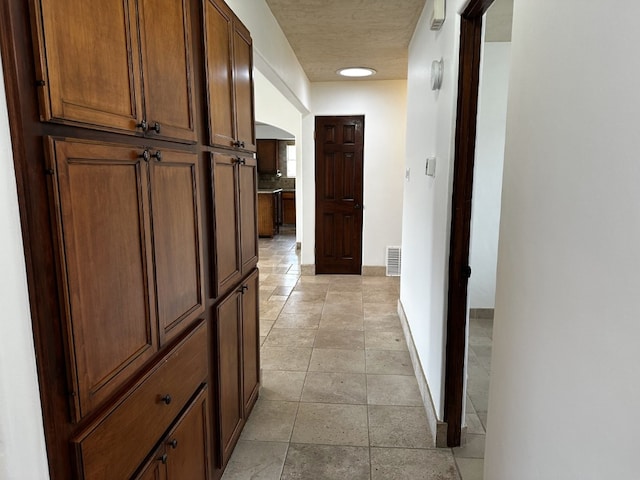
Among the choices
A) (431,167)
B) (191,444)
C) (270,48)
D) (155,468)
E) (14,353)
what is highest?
(270,48)

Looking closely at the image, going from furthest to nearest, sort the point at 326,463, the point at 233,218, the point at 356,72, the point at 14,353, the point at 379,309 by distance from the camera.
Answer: the point at 356,72 → the point at 379,309 → the point at 326,463 → the point at 233,218 → the point at 14,353

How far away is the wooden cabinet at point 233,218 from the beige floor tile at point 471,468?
1396mm

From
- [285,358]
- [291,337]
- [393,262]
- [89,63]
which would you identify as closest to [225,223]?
[89,63]

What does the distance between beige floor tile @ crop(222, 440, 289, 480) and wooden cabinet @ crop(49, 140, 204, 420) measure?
3.23ft

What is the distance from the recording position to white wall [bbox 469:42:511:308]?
361 centimetres

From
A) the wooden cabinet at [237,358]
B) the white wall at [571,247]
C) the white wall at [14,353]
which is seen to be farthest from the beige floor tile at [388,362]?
the white wall at [14,353]

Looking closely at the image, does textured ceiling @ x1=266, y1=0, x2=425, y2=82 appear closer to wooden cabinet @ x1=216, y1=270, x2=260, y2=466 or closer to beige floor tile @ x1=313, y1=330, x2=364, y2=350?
wooden cabinet @ x1=216, y1=270, x2=260, y2=466

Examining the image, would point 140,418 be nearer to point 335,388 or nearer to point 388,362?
point 335,388

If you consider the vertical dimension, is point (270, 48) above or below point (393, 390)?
above

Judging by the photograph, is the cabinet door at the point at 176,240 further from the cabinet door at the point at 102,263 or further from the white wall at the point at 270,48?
the white wall at the point at 270,48

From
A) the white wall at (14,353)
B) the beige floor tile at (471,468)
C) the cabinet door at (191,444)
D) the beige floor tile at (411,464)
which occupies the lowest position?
the beige floor tile at (411,464)

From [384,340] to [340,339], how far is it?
371 mm

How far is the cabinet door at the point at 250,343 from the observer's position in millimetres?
2186

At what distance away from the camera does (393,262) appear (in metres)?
5.64
